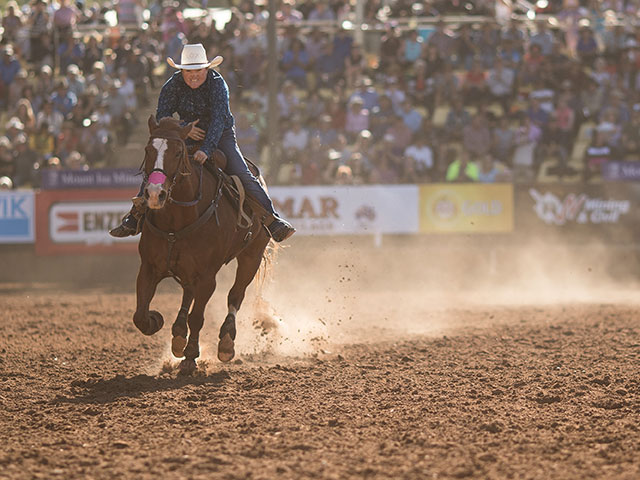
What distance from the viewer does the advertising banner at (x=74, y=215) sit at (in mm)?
17812

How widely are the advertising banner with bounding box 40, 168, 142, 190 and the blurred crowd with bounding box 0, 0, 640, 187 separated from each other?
0.84 meters

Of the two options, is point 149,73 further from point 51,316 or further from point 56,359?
point 56,359

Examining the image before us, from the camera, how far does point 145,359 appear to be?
9.33 m

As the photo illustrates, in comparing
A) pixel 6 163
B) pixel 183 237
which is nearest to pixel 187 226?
pixel 183 237

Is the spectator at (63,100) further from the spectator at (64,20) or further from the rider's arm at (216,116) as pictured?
the rider's arm at (216,116)

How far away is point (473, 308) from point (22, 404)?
25.5 feet

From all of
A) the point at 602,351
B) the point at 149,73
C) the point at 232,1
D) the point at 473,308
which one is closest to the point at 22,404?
the point at 602,351

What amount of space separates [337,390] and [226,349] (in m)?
1.32

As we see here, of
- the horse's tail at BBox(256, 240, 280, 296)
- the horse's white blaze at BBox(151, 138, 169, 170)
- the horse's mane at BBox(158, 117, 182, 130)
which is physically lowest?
the horse's tail at BBox(256, 240, 280, 296)

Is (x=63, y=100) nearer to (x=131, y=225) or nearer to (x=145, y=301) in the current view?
(x=131, y=225)

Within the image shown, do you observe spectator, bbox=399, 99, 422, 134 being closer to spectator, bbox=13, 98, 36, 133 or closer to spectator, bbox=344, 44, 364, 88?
spectator, bbox=344, 44, 364, 88

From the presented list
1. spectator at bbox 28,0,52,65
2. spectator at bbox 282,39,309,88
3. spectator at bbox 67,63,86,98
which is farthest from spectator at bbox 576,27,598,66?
spectator at bbox 28,0,52,65

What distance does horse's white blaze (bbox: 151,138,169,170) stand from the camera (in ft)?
24.0

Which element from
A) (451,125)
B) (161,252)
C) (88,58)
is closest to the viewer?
(161,252)
